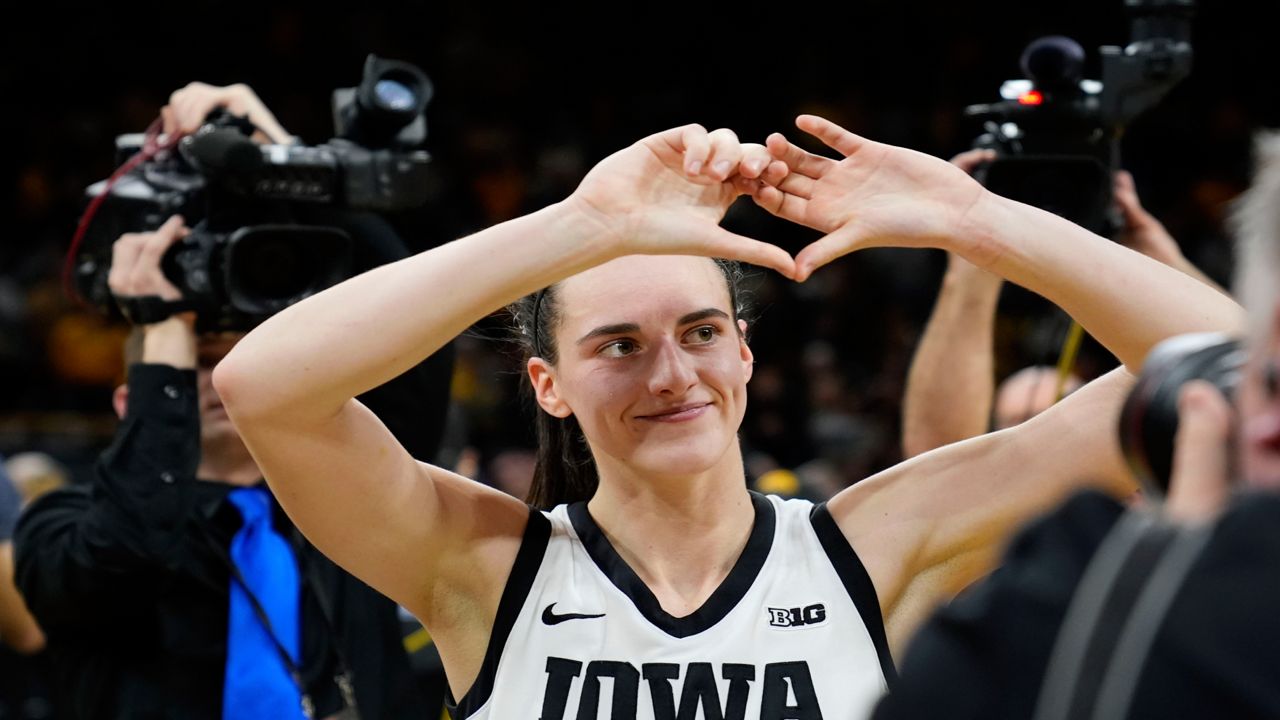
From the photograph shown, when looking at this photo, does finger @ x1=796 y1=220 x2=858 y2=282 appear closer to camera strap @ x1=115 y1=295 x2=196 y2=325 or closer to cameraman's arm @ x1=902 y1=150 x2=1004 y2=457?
cameraman's arm @ x1=902 y1=150 x2=1004 y2=457

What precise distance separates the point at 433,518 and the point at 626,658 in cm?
32

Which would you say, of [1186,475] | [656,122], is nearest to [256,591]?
[1186,475]

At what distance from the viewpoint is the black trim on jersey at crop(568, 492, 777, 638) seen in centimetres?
212

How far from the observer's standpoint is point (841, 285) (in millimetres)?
7949

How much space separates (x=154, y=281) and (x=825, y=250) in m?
1.34

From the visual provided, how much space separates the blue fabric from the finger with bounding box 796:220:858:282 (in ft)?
4.06

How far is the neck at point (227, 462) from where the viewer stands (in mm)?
2926

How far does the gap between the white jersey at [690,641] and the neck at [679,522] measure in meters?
0.03

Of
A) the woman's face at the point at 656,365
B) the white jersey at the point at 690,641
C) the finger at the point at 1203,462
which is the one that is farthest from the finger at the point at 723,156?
the finger at the point at 1203,462

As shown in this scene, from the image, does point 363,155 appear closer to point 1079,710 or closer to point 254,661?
point 254,661

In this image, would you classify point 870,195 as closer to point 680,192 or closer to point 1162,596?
point 680,192

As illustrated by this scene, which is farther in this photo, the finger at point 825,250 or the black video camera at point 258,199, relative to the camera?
the black video camera at point 258,199

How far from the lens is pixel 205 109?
2938 millimetres

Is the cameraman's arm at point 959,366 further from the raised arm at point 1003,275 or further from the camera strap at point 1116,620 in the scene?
the camera strap at point 1116,620
